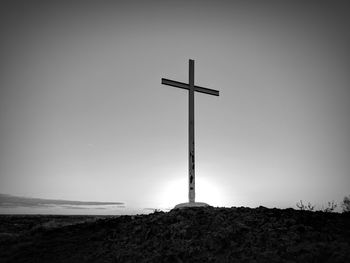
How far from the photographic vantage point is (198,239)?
9.49 m

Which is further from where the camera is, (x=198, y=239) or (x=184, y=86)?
(x=184, y=86)

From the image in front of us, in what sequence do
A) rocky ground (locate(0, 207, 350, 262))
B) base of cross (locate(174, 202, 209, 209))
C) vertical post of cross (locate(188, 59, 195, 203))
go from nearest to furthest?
rocky ground (locate(0, 207, 350, 262))
base of cross (locate(174, 202, 209, 209))
vertical post of cross (locate(188, 59, 195, 203))

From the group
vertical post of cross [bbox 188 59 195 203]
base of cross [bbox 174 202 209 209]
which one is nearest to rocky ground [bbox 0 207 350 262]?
base of cross [bbox 174 202 209 209]

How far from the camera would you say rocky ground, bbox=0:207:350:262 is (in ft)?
27.1

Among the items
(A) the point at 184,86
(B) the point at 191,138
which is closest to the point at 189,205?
A: (B) the point at 191,138

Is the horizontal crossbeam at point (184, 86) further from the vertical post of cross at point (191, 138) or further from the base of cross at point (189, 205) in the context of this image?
the base of cross at point (189, 205)

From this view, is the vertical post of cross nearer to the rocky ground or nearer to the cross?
the cross

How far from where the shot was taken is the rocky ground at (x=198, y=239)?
8266 mm

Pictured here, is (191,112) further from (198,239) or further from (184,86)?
(198,239)

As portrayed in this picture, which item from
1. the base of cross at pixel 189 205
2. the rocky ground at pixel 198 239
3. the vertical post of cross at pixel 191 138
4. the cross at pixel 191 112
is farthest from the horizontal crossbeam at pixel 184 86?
the rocky ground at pixel 198 239

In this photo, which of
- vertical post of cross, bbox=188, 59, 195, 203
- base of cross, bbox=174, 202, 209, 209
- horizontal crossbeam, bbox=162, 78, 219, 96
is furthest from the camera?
horizontal crossbeam, bbox=162, 78, 219, 96

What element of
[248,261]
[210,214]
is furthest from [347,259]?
[210,214]

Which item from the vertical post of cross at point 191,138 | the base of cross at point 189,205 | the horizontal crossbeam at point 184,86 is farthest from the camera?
the horizontal crossbeam at point 184,86

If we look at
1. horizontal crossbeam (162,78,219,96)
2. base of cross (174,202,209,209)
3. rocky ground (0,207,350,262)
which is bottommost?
rocky ground (0,207,350,262)
